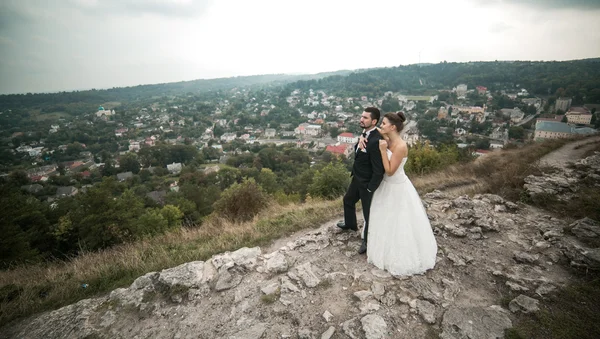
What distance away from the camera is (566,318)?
8.08 feet

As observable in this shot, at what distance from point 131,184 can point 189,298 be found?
4429 cm

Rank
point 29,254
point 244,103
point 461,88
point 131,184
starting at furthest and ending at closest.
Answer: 1. point 244,103
2. point 461,88
3. point 131,184
4. point 29,254

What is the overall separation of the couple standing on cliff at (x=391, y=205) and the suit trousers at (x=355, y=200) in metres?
0.17

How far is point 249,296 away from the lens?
330 centimetres

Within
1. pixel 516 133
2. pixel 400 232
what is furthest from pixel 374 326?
pixel 516 133

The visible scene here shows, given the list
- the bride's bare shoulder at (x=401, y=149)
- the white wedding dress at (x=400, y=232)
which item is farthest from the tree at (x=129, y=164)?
the bride's bare shoulder at (x=401, y=149)

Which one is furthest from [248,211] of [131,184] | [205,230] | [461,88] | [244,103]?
[244,103]

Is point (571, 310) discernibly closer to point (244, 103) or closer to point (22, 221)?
point (22, 221)

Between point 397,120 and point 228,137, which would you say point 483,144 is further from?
point 228,137

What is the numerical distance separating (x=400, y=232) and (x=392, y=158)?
3.43ft

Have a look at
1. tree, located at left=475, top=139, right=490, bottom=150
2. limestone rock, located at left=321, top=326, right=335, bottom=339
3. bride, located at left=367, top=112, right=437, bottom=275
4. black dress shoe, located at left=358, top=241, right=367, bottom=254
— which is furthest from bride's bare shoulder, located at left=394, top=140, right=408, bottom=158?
tree, located at left=475, top=139, right=490, bottom=150

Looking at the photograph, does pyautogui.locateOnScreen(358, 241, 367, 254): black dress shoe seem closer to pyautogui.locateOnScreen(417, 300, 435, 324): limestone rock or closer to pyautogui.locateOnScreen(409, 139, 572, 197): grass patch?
pyautogui.locateOnScreen(417, 300, 435, 324): limestone rock

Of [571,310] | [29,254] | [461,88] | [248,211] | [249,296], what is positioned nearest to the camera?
[571,310]

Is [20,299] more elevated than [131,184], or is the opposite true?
[20,299]
